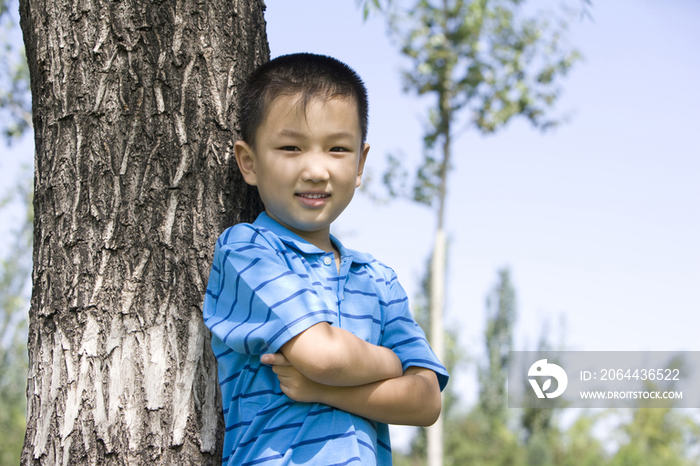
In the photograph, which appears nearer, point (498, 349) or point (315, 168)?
point (315, 168)

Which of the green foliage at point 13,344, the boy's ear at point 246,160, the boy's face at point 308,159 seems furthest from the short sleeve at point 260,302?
the green foliage at point 13,344

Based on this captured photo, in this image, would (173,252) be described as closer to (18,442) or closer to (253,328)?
(253,328)

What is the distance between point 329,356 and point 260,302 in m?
0.20

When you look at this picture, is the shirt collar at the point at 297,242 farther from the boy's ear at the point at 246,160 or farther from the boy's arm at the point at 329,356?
the boy's arm at the point at 329,356

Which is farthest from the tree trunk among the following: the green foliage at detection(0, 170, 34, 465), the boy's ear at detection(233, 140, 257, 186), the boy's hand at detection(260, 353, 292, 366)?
the green foliage at detection(0, 170, 34, 465)

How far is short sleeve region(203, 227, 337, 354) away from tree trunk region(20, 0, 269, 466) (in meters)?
0.29

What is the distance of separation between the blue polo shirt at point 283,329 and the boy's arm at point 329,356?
0.02 m

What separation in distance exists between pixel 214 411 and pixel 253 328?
1.63 feet

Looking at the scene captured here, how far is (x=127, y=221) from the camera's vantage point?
5.49ft

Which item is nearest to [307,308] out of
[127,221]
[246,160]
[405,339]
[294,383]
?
[294,383]

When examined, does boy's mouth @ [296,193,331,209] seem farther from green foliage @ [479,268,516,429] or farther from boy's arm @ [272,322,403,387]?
green foliage @ [479,268,516,429]

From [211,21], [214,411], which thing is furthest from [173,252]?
[211,21]

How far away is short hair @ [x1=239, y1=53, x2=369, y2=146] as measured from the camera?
1555 mm

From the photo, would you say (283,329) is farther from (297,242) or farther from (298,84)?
(298,84)
